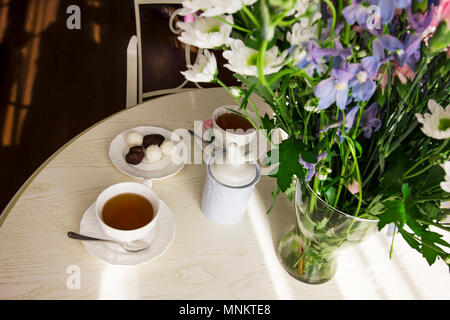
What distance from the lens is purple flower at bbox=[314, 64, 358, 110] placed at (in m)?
0.45

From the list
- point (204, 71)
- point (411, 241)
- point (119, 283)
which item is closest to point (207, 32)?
point (204, 71)

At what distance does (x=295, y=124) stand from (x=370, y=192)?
16 centimetres

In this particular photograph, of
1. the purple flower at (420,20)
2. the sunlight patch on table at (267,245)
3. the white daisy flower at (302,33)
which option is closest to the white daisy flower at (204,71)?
the white daisy flower at (302,33)

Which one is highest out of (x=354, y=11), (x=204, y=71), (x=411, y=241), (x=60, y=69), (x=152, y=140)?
(x=354, y=11)

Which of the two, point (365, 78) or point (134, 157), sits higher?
point (365, 78)

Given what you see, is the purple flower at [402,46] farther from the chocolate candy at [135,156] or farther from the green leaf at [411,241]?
the chocolate candy at [135,156]

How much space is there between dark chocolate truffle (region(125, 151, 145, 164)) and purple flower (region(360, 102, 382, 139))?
57cm

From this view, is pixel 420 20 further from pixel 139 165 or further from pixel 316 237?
pixel 139 165

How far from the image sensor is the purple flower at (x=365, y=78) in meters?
0.45

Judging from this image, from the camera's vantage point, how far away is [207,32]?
525 mm

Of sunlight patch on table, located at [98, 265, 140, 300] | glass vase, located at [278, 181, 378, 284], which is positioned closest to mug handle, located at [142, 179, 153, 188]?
sunlight patch on table, located at [98, 265, 140, 300]

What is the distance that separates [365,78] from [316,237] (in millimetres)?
388

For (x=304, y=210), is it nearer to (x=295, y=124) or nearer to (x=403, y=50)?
(x=295, y=124)
